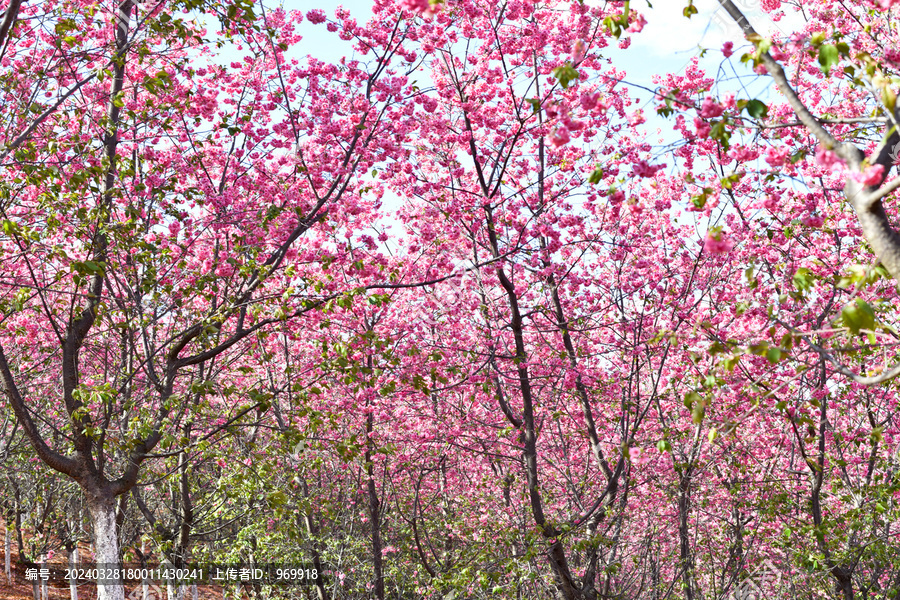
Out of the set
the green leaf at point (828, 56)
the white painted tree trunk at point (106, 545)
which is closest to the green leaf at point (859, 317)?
the green leaf at point (828, 56)

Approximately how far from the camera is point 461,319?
10289 millimetres

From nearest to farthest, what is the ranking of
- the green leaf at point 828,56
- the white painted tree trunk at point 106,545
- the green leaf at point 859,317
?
the green leaf at point 859,317
the green leaf at point 828,56
the white painted tree trunk at point 106,545

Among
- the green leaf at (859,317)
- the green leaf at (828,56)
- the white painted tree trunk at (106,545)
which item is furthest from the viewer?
the white painted tree trunk at (106,545)

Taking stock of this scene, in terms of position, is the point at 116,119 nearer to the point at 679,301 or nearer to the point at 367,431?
the point at 367,431

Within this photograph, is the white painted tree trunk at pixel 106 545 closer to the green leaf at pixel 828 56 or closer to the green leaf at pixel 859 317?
the green leaf at pixel 859 317

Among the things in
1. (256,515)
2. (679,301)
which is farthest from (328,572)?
(679,301)

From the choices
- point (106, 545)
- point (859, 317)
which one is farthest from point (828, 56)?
point (106, 545)

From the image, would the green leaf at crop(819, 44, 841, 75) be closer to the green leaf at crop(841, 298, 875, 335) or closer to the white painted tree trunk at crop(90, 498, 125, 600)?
the green leaf at crop(841, 298, 875, 335)

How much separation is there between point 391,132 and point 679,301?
439cm

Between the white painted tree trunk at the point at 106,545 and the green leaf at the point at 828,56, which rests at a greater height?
the green leaf at the point at 828,56

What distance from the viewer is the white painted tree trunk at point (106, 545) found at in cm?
734

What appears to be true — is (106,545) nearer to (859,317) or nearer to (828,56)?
(859,317)

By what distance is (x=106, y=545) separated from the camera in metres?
7.51

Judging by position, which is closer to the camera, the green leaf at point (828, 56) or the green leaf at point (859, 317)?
the green leaf at point (859, 317)
